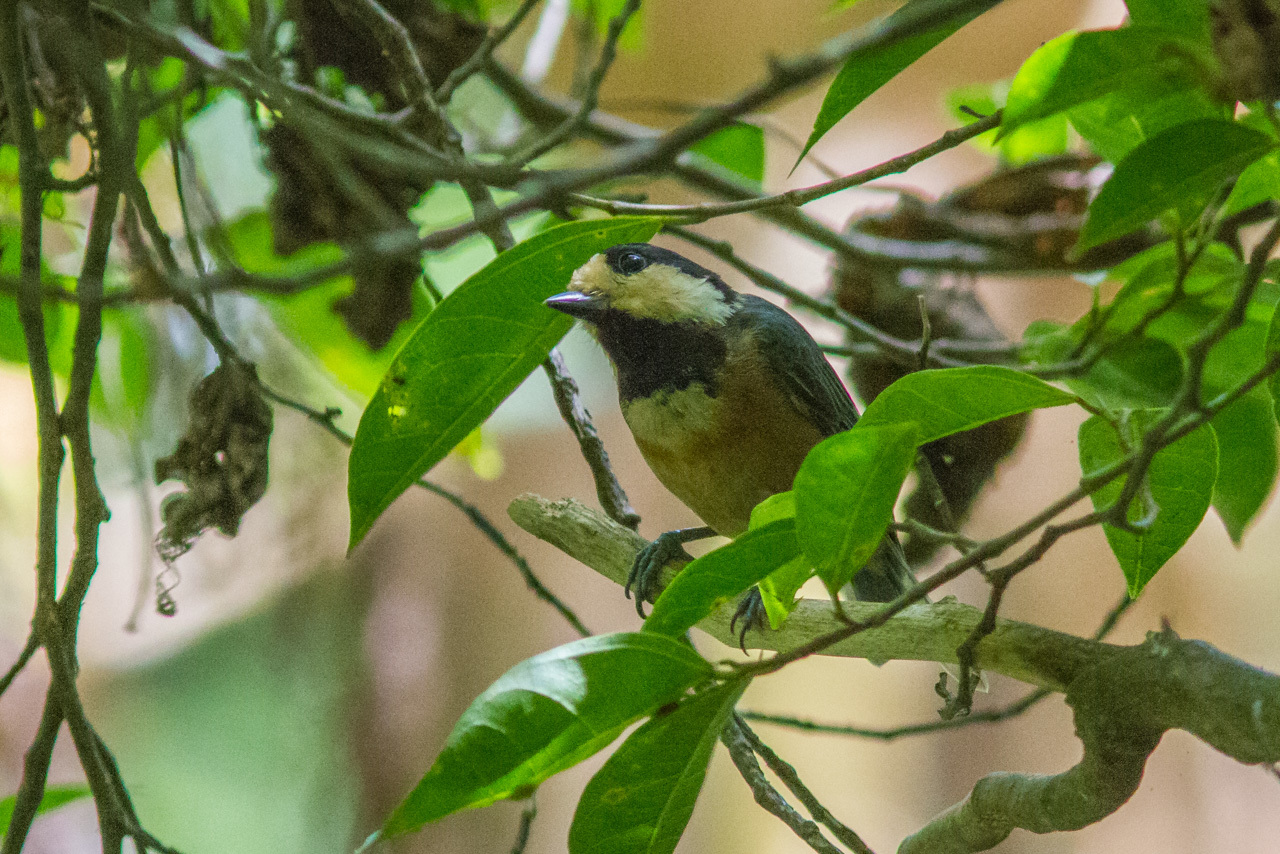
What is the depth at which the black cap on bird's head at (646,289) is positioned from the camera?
1.56 metres

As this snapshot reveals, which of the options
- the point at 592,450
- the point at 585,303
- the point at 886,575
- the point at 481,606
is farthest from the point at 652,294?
the point at 481,606

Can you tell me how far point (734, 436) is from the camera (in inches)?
56.1

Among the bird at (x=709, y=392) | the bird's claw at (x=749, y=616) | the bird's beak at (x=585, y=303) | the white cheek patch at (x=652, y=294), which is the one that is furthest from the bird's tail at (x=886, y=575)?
the bird's beak at (x=585, y=303)

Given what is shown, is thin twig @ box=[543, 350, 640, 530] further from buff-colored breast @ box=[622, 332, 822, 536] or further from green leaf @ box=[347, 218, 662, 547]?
green leaf @ box=[347, 218, 662, 547]

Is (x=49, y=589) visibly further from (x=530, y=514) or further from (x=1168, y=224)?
(x=1168, y=224)

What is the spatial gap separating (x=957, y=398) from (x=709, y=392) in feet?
2.47

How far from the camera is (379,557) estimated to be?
3068 mm

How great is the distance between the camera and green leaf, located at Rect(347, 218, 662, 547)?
0.81 meters

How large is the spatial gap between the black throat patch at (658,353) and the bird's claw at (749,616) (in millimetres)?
336

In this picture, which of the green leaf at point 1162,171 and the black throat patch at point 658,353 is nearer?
the green leaf at point 1162,171

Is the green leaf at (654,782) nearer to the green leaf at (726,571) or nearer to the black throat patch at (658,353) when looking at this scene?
the green leaf at (726,571)

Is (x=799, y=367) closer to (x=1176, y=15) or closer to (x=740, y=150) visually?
(x=740, y=150)

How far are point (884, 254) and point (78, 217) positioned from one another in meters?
1.50

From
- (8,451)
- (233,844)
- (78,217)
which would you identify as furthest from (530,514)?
(8,451)
